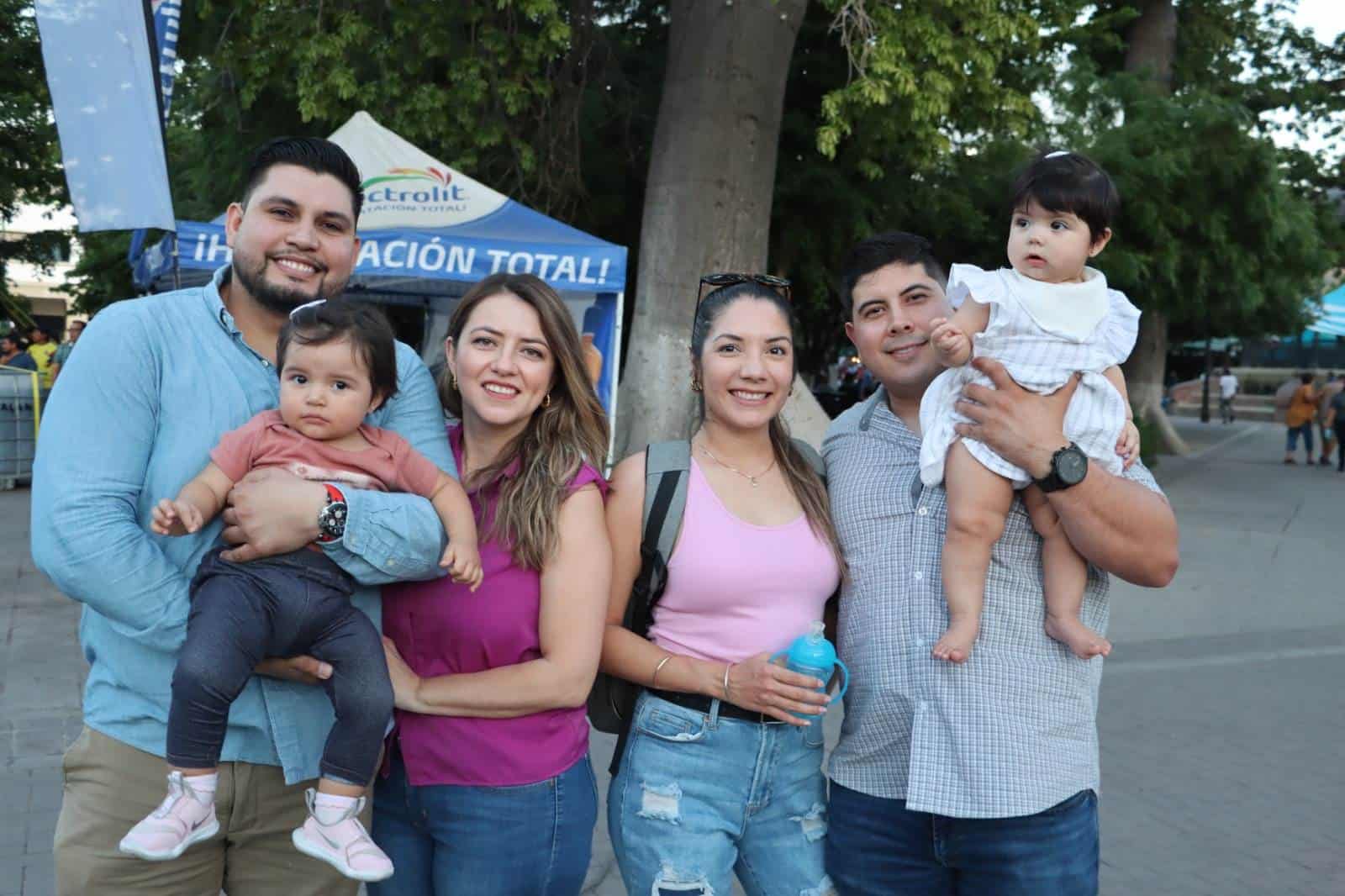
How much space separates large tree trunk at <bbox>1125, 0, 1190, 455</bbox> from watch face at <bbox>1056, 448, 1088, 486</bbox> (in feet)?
50.1

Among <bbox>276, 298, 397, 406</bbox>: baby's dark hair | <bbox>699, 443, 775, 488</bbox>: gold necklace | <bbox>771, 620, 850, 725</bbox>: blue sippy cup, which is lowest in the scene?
<bbox>771, 620, 850, 725</bbox>: blue sippy cup

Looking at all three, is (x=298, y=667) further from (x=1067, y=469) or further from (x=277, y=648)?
(x=1067, y=469)

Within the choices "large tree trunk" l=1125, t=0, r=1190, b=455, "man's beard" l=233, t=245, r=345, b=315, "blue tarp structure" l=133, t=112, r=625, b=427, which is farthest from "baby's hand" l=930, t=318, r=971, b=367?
"large tree trunk" l=1125, t=0, r=1190, b=455

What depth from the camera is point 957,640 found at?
231cm

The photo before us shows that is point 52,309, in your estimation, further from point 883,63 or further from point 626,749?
point 626,749

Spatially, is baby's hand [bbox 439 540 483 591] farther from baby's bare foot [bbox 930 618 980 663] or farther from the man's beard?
baby's bare foot [bbox 930 618 980 663]

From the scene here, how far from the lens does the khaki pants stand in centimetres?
222

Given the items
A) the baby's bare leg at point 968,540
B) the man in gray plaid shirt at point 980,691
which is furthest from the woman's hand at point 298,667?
the baby's bare leg at point 968,540

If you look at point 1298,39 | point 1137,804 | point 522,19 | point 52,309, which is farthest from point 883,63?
point 52,309

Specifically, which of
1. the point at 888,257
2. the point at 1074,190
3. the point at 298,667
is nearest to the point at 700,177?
the point at 888,257

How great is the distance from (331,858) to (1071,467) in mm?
1633

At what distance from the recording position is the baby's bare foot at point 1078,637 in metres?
2.33

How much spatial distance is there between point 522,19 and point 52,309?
5297cm

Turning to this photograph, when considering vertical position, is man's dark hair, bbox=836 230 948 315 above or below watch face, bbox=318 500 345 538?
above
